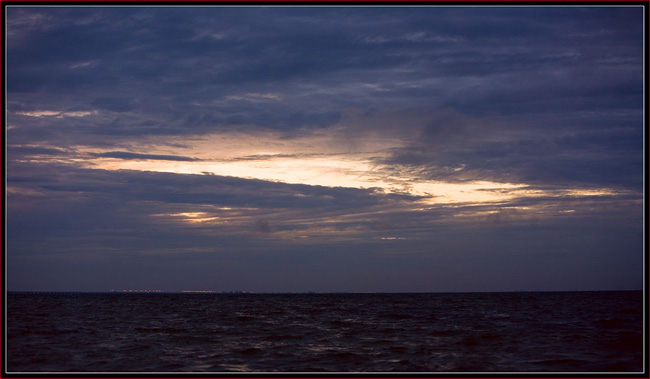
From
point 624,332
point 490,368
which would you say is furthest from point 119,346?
point 624,332

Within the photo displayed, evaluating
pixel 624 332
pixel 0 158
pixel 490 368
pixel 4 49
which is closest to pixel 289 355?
pixel 490 368

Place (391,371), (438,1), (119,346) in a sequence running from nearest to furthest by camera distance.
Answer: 1. (438,1)
2. (391,371)
3. (119,346)

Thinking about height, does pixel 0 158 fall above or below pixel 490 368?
above

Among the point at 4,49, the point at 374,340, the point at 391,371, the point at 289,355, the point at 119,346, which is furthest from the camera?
the point at 374,340

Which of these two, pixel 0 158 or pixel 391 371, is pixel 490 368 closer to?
pixel 391 371

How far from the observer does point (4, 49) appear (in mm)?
14797

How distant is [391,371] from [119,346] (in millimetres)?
15107

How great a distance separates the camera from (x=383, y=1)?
13.8 meters

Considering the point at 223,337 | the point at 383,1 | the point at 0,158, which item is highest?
the point at 383,1

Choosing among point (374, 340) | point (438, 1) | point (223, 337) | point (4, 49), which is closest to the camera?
point (438, 1)

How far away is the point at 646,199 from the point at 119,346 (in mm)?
24975

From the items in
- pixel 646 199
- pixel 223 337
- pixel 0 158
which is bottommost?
pixel 223 337

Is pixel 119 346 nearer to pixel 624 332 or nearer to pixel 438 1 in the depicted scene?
pixel 438 1

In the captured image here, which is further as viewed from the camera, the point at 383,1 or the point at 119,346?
the point at 119,346
